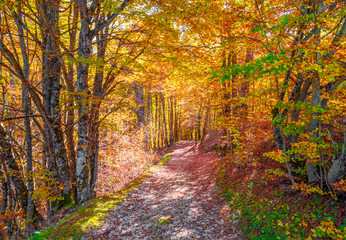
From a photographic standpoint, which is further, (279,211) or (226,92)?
(226,92)

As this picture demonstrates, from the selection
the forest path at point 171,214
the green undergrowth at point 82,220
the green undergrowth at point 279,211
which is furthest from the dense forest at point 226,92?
the green undergrowth at point 82,220

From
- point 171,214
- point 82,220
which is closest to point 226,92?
point 171,214

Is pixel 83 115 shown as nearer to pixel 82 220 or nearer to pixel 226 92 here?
pixel 82 220

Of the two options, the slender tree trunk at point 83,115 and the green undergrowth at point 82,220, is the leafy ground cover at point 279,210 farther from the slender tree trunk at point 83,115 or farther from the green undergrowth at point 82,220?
the slender tree trunk at point 83,115

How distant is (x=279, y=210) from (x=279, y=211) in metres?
0.04

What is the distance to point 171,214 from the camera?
20.7 ft

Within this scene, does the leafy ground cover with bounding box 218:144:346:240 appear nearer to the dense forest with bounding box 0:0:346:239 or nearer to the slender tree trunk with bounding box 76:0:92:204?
the dense forest with bounding box 0:0:346:239

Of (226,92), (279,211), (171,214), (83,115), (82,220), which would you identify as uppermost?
(226,92)

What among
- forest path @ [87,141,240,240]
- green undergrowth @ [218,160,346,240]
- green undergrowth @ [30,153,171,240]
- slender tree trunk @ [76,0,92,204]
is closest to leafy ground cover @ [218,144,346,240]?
green undergrowth @ [218,160,346,240]

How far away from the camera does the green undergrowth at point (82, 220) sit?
15.8 ft

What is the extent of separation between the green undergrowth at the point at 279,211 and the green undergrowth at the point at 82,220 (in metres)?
4.33

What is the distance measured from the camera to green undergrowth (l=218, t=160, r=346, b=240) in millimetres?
3668

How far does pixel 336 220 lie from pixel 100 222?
6089 millimetres

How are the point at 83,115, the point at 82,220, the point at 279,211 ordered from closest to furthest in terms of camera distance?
the point at 279,211
the point at 82,220
the point at 83,115
